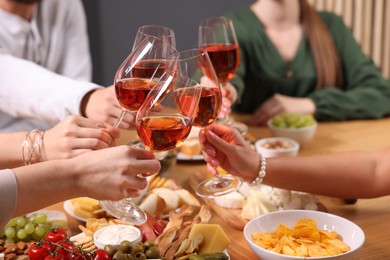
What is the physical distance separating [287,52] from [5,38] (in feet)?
4.35

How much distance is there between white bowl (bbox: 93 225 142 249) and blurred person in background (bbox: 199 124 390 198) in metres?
0.29

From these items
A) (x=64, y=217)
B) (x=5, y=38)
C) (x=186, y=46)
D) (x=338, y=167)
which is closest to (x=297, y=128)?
(x=338, y=167)

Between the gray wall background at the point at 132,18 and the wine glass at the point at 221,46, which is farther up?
the wine glass at the point at 221,46

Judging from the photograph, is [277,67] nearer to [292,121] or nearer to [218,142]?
[292,121]

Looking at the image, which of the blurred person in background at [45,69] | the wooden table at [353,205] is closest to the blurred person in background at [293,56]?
the wooden table at [353,205]

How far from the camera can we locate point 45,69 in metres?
2.10

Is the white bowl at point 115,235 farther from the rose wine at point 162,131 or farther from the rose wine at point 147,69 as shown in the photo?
the rose wine at point 147,69

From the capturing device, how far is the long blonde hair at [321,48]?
2938 millimetres

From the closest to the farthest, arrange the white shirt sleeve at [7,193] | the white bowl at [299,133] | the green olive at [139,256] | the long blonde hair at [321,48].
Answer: the white shirt sleeve at [7,193] < the green olive at [139,256] < the white bowl at [299,133] < the long blonde hair at [321,48]

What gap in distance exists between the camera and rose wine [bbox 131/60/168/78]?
4.55ft

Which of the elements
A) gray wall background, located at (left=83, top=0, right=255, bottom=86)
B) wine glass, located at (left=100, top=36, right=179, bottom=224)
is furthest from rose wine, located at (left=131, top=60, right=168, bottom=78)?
gray wall background, located at (left=83, top=0, right=255, bottom=86)

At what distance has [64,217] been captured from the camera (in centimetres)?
153

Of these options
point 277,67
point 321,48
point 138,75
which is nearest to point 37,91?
point 138,75

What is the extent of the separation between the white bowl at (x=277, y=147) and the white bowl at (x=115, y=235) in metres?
0.71
